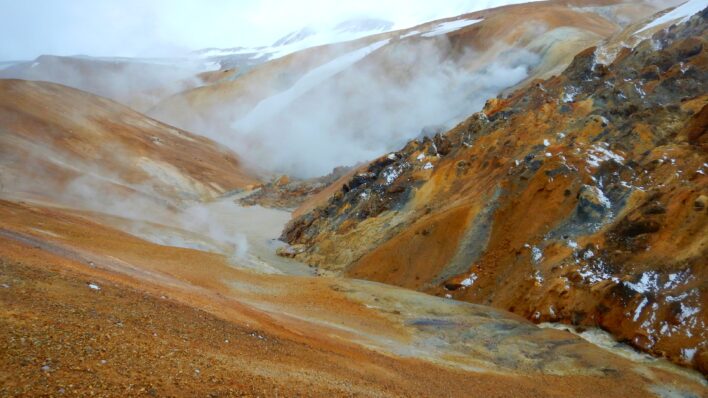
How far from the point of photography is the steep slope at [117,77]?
130 metres

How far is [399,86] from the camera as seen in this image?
70.6 m

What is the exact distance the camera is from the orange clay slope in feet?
22.2

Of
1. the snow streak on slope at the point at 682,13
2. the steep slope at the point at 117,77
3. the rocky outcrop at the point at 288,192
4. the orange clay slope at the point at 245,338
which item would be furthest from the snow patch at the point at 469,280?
the steep slope at the point at 117,77

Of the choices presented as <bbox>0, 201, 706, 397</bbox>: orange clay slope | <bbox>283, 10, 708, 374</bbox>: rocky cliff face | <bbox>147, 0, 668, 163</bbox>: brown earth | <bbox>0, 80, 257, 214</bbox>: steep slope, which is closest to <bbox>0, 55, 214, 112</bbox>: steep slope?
<bbox>147, 0, 668, 163</bbox>: brown earth

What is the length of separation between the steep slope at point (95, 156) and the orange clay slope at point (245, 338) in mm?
17805

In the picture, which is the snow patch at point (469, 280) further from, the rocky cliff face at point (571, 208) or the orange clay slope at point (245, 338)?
the orange clay slope at point (245, 338)

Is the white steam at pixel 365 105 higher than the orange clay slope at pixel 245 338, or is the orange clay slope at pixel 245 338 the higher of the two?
the white steam at pixel 365 105

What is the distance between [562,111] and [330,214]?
14759 millimetres

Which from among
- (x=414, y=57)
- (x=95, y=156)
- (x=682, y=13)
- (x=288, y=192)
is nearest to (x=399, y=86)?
(x=414, y=57)

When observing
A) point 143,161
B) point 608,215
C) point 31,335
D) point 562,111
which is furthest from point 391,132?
point 31,335

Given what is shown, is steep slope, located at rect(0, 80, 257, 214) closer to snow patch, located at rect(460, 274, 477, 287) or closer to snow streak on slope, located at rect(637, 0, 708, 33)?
snow patch, located at rect(460, 274, 477, 287)

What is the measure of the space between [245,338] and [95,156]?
45.1 metres

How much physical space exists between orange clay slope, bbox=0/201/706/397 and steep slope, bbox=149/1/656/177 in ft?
103

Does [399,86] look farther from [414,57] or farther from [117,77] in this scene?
[117,77]
